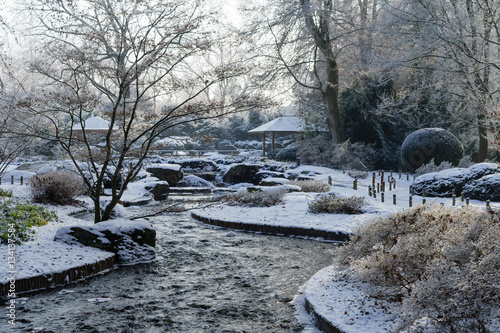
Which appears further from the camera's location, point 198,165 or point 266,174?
point 198,165

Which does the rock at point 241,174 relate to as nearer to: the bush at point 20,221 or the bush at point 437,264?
the bush at point 20,221

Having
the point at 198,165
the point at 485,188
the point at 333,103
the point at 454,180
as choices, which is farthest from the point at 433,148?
the point at 198,165

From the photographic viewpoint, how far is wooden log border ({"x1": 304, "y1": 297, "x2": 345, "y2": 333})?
149 inches

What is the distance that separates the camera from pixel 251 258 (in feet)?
22.6

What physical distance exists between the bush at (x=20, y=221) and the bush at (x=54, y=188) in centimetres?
300

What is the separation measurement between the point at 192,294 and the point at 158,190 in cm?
1102

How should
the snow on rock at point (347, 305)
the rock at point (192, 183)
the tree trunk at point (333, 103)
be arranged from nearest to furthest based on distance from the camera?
the snow on rock at point (347, 305)
the rock at point (192, 183)
the tree trunk at point (333, 103)

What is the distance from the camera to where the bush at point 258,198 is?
11185mm

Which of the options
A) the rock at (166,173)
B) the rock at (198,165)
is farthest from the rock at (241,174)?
the rock at (198,165)

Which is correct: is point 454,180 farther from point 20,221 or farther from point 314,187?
point 20,221

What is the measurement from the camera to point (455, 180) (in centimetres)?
1276

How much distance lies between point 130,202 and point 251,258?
7.42m

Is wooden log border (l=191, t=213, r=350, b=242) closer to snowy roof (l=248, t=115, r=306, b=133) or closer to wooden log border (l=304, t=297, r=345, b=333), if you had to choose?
wooden log border (l=304, t=297, r=345, b=333)

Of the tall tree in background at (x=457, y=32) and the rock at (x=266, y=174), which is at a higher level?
the tall tree in background at (x=457, y=32)
